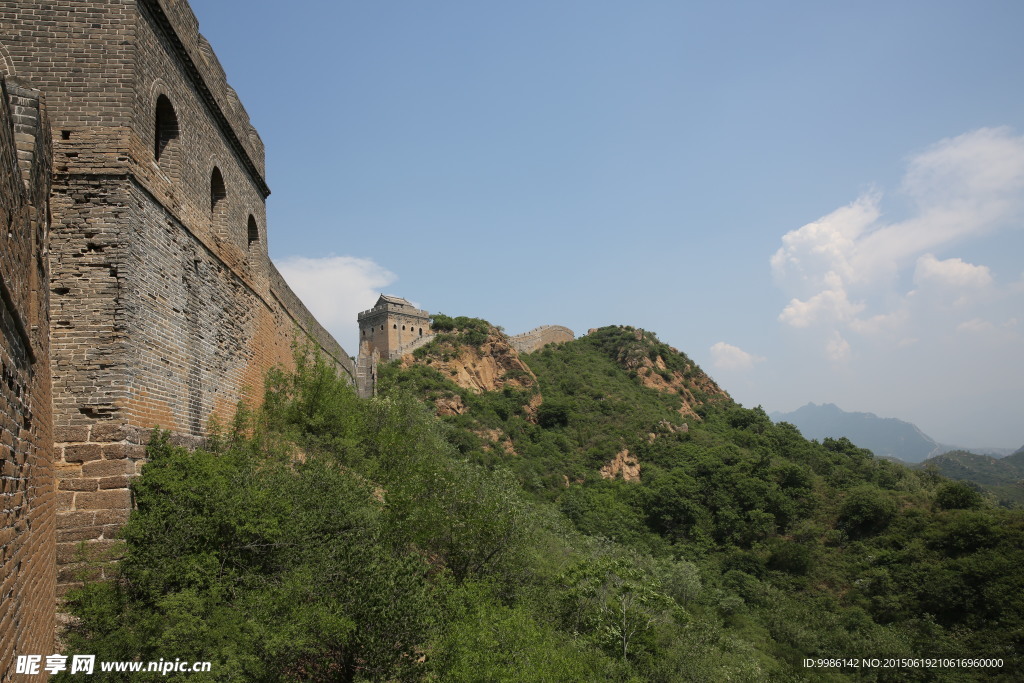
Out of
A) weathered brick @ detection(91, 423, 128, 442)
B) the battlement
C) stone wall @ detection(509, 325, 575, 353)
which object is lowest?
weathered brick @ detection(91, 423, 128, 442)

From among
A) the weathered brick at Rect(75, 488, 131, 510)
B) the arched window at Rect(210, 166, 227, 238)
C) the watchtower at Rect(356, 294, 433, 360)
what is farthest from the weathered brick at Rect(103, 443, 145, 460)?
the watchtower at Rect(356, 294, 433, 360)

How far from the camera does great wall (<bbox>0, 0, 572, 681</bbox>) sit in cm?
441

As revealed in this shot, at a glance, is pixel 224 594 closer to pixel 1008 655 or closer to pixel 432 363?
pixel 1008 655

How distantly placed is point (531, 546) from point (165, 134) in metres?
11.4

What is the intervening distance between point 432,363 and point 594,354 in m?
23.1

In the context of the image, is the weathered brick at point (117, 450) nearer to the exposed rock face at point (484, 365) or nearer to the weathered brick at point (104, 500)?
the weathered brick at point (104, 500)

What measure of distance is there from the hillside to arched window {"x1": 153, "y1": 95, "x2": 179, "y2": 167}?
397 cm

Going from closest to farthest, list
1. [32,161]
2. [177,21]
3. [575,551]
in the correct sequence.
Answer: [32,161] < [177,21] < [575,551]

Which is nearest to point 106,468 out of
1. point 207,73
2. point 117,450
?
point 117,450

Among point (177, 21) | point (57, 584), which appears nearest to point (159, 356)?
point (57, 584)

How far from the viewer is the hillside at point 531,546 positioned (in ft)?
22.7

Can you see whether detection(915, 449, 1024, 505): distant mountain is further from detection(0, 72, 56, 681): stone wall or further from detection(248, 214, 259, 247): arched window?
detection(0, 72, 56, 681): stone wall

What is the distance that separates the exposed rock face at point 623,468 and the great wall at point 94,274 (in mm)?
36170

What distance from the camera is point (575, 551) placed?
20500 mm
